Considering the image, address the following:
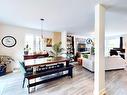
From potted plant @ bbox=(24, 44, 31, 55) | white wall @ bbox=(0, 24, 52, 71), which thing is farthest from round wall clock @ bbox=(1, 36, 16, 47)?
potted plant @ bbox=(24, 44, 31, 55)

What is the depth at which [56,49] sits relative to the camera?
4219 millimetres

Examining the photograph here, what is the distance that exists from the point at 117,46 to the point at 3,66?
8.95 metres

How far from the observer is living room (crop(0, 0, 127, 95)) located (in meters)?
2.88

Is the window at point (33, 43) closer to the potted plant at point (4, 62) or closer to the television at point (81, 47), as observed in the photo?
the potted plant at point (4, 62)

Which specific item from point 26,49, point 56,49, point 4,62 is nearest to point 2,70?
point 4,62

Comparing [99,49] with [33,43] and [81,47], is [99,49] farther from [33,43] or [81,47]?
[81,47]

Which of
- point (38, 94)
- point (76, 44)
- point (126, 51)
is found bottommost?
point (38, 94)

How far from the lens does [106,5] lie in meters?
2.84

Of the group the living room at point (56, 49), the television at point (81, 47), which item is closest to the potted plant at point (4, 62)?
the living room at point (56, 49)

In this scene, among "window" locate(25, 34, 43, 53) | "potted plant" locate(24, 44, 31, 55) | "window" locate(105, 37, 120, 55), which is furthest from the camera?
"window" locate(105, 37, 120, 55)

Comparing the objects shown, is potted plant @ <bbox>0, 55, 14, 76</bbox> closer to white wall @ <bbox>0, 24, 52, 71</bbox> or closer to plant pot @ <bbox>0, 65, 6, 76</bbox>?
plant pot @ <bbox>0, 65, 6, 76</bbox>

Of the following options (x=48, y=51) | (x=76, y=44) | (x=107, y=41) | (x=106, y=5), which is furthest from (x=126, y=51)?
(x=106, y=5)

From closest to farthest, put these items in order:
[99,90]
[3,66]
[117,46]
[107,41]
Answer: [99,90], [3,66], [117,46], [107,41]

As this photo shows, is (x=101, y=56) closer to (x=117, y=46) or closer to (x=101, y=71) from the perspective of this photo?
(x=101, y=71)
